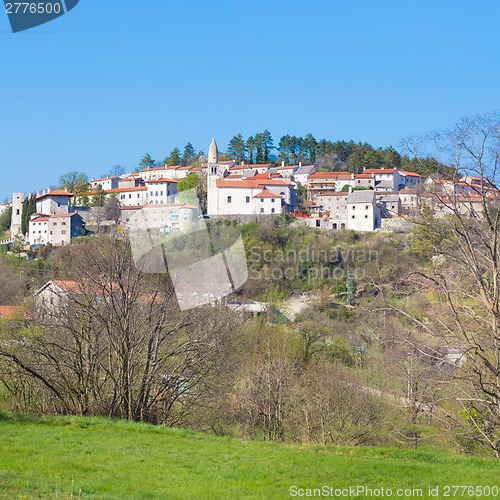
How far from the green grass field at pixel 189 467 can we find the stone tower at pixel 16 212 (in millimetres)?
76051

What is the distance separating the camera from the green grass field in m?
7.50

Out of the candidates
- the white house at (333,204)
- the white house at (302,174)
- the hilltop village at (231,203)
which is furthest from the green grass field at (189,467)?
the white house at (302,174)

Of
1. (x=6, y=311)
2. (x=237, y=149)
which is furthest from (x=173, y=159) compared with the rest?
(x=6, y=311)

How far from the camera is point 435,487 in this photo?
7.80 m

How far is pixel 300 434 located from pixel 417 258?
33620mm

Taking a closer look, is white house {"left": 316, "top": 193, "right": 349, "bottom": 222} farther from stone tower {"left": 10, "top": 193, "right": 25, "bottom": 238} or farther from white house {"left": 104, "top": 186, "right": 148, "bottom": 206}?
stone tower {"left": 10, "top": 193, "right": 25, "bottom": 238}

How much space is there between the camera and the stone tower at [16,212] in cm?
8410

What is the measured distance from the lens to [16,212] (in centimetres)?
8619

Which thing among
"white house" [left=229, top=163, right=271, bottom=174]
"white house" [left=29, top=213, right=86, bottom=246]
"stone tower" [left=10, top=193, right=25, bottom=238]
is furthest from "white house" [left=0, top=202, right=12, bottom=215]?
"white house" [left=229, top=163, right=271, bottom=174]

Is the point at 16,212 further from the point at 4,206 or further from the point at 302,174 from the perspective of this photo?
the point at 302,174

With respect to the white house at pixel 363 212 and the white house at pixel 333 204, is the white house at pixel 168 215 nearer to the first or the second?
the white house at pixel 333 204

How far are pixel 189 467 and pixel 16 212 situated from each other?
268ft

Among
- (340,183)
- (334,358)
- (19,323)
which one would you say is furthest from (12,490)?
(340,183)

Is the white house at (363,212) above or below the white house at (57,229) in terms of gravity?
above
